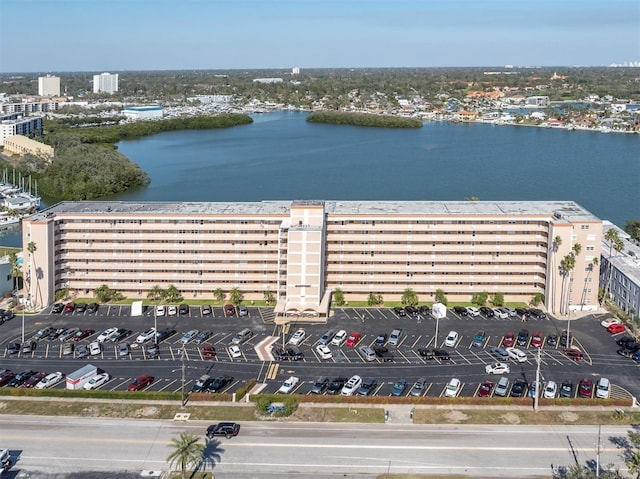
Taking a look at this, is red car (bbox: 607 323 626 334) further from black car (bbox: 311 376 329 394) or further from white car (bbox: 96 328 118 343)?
white car (bbox: 96 328 118 343)

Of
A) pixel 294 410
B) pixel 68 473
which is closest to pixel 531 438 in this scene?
pixel 294 410

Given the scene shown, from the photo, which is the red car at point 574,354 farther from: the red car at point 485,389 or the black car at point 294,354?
the black car at point 294,354

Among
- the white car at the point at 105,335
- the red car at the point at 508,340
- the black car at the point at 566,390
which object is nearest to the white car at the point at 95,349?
the white car at the point at 105,335

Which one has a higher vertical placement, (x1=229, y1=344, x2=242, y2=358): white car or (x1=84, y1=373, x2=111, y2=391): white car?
(x1=229, y1=344, x2=242, y2=358): white car

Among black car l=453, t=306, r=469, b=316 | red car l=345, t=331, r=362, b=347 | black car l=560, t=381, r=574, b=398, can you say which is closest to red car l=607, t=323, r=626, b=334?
black car l=453, t=306, r=469, b=316

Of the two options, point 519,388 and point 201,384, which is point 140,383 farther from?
point 519,388
